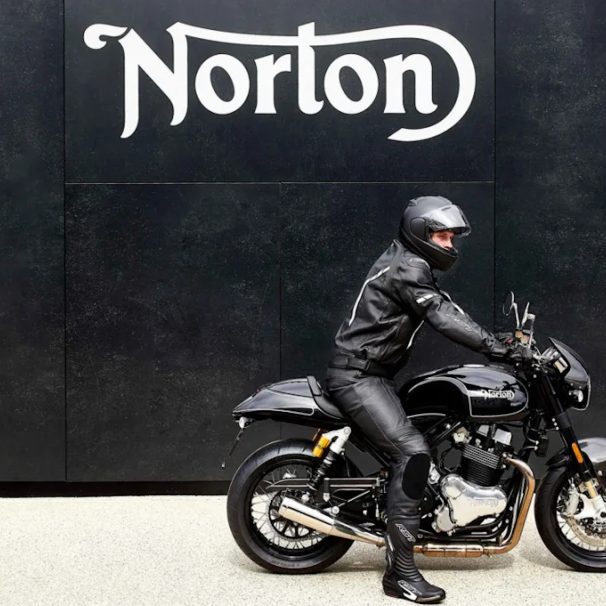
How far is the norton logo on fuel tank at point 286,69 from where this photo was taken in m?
7.34

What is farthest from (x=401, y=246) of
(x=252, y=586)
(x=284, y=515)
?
(x=252, y=586)

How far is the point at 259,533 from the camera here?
5574 millimetres

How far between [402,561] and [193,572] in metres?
1.25

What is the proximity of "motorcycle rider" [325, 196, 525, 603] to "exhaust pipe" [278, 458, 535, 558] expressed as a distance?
0.19 meters

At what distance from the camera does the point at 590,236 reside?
24.4ft

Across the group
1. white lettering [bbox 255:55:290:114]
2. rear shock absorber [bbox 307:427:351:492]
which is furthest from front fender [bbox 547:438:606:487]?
white lettering [bbox 255:55:290:114]

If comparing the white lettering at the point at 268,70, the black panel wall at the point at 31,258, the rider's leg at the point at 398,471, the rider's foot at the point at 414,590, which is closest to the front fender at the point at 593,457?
the rider's leg at the point at 398,471

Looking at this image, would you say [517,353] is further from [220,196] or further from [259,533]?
[220,196]

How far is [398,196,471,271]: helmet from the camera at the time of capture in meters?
5.48

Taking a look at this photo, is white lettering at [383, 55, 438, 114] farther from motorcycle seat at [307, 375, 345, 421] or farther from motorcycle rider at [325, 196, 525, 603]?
motorcycle seat at [307, 375, 345, 421]

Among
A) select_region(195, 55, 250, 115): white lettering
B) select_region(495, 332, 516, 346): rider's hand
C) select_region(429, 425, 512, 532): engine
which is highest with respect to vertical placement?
select_region(195, 55, 250, 115): white lettering

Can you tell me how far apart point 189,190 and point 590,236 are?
3161 mm

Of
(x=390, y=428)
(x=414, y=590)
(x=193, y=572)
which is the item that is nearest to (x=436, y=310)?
(x=390, y=428)

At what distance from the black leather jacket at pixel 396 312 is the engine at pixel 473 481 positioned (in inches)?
23.8
